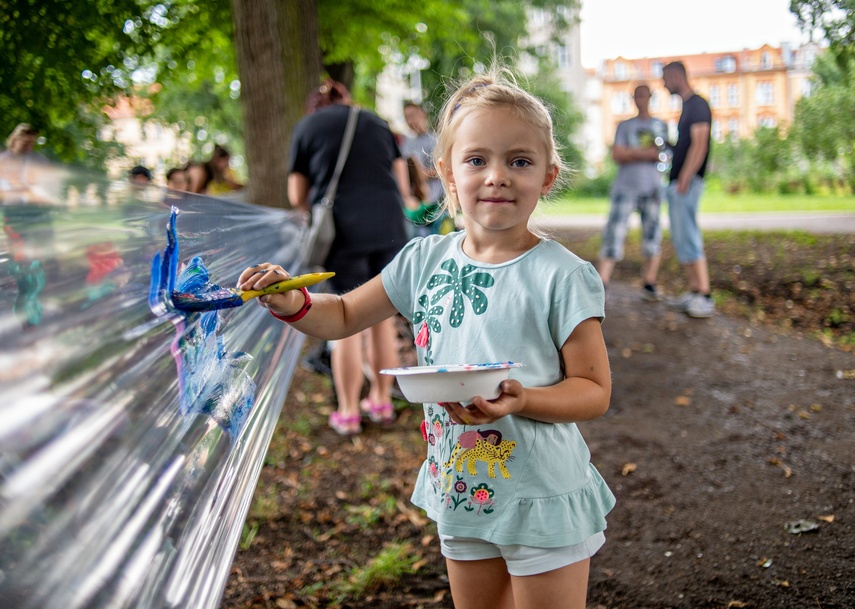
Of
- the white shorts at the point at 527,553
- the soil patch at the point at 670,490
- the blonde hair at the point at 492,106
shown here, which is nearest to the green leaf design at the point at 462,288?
the blonde hair at the point at 492,106

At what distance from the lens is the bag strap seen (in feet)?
15.0

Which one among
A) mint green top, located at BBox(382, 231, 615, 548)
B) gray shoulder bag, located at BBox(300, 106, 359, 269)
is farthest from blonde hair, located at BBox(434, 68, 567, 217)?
gray shoulder bag, located at BBox(300, 106, 359, 269)

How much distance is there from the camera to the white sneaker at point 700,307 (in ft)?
21.9

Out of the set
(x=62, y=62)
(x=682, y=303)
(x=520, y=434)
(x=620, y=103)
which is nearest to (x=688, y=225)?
(x=682, y=303)

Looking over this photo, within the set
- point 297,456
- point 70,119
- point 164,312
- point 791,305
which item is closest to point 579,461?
point 164,312

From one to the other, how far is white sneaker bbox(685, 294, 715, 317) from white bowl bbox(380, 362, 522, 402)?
5.54 metres

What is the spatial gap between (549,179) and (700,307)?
5.10 m

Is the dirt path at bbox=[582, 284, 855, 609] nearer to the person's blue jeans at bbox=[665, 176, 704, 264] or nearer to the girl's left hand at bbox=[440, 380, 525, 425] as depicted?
the person's blue jeans at bbox=[665, 176, 704, 264]

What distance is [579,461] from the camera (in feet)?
6.14

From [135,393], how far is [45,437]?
1.08 feet

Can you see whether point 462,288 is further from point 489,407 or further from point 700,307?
point 700,307

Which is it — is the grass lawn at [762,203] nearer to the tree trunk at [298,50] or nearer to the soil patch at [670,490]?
the soil patch at [670,490]

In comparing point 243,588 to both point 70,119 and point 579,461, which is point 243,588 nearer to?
point 579,461

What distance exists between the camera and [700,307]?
21.9 ft
